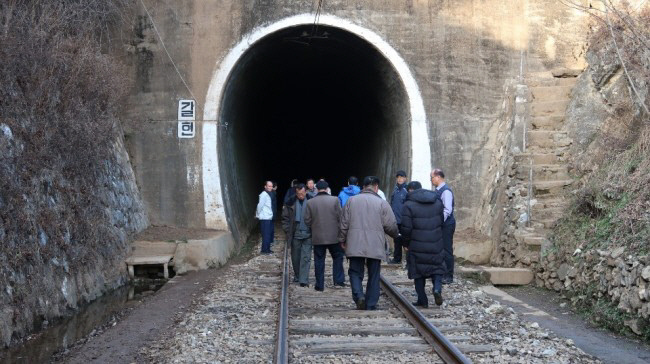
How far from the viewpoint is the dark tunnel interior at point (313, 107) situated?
14.7m

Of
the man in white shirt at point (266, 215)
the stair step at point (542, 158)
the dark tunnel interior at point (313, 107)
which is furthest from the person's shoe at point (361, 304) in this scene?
the dark tunnel interior at point (313, 107)

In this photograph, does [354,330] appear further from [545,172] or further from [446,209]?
[545,172]

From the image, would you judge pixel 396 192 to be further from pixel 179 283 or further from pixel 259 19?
pixel 259 19

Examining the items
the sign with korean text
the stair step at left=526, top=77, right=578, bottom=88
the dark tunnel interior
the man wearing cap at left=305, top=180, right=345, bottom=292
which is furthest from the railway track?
the stair step at left=526, top=77, right=578, bottom=88

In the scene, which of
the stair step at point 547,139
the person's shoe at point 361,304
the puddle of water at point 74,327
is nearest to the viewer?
the puddle of water at point 74,327

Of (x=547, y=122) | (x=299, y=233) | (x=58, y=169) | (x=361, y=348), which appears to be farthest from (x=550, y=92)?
(x=58, y=169)

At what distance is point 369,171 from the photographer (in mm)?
20891

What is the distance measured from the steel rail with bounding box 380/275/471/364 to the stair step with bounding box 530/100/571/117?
6341 mm

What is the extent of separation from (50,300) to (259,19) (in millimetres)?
7872

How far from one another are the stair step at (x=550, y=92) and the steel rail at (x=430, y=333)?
6.79 m

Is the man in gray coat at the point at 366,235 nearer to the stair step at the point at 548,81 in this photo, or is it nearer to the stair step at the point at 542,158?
Answer: the stair step at the point at 542,158

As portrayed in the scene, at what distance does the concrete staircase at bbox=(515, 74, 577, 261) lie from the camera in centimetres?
1092

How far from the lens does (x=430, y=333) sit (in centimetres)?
653

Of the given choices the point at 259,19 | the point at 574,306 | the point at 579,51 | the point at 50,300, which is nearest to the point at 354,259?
the point at 574,306
